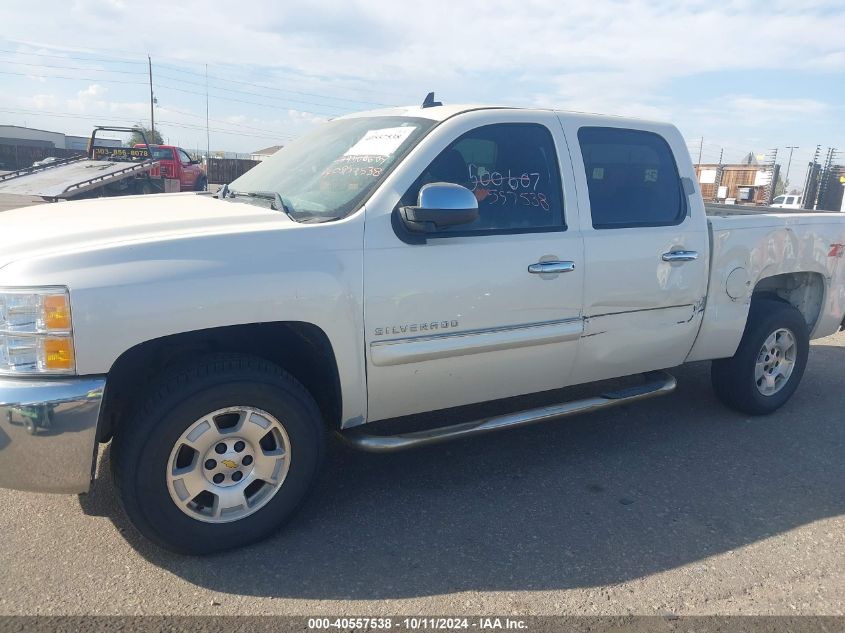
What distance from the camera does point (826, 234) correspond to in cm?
476

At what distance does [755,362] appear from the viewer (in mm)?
4574

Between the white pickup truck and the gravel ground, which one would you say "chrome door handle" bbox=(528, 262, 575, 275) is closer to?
the white pickup truck

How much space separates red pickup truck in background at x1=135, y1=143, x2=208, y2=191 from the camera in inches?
749

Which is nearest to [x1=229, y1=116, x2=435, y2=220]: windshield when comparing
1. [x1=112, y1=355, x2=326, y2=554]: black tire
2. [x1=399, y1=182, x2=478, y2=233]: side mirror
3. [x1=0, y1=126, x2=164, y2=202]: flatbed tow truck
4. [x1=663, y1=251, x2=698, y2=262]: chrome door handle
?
[x1=399, y1=182, x2=478, y2=233]: side mirror

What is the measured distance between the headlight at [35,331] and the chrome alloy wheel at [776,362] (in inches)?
166

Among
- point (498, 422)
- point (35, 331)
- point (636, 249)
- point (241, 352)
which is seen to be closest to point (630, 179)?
point (636, 249)

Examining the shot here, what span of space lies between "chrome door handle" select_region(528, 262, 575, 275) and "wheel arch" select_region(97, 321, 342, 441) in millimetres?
1115

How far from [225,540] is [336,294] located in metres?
1.15

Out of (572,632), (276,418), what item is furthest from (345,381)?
(572,632)

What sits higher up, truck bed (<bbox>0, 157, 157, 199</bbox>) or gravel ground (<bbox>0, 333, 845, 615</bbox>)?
truck bed (<bbox>0, 157, 157, 199</bbox>)

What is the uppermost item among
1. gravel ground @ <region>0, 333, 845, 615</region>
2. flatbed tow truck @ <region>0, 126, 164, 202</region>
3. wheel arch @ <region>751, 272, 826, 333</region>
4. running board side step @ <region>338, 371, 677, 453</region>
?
flatbed tow truck @ <region>0, 126, 164, 202</region>

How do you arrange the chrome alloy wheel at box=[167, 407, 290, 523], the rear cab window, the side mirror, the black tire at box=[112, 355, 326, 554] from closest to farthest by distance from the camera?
the black tire at box=[112, 355, 326, 554] < the chrome alloy wheel at box=[167, 407, 290, 523] < the side mirror < the rear cab window

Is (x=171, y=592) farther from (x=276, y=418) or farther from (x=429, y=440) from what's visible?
(x=429, y=440)

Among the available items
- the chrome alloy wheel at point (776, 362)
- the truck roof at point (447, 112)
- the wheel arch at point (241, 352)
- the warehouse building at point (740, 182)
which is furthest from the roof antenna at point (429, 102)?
the warehouse building at point (740, 182)
